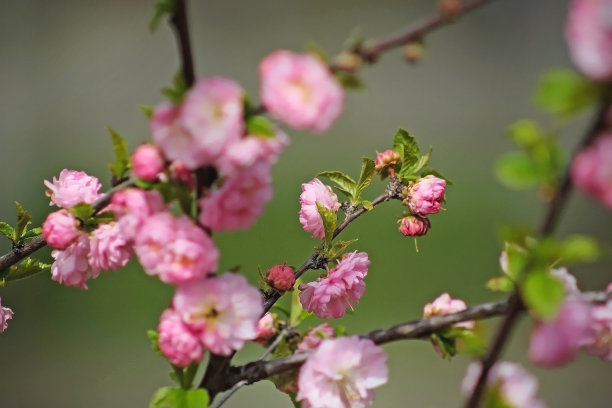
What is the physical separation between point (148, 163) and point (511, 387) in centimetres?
25

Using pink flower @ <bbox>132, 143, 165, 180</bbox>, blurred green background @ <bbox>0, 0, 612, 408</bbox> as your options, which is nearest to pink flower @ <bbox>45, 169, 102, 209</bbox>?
pink flower @ <bbox>132, 143, 165, 180</bbox>

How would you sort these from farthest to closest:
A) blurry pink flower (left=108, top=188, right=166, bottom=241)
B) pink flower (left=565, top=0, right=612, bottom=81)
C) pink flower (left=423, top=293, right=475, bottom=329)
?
pink flower (left=423, top=293, right=475, bottom=329), blurry pink flower (left=108, top=188, right=166, bottom=241), pink flower (left=565, top=0, right=612, bottom=81)

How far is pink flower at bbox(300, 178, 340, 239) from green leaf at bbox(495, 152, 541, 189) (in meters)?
0.30

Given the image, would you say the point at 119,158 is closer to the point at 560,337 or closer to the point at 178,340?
the point at 178,340

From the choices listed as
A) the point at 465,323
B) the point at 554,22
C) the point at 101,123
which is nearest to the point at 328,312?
the point at 465,323

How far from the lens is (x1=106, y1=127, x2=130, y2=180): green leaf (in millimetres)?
480

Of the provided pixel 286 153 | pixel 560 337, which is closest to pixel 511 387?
pixel 560 337

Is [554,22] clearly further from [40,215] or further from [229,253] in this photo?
[40,215]

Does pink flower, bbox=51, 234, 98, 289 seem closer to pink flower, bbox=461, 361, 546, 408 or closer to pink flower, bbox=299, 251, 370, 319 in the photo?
pink flower, bbox=299, 251, 370, 319

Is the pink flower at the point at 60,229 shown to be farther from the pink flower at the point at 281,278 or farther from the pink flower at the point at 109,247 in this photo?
the pink flower at the point at 281,278

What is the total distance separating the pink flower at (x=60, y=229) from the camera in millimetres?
504

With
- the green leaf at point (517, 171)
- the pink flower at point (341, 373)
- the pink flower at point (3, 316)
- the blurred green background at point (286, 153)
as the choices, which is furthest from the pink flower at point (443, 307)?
the blurred green background at point (286, 153)

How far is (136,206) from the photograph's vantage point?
43 cm

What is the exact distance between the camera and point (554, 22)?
10.9 feet
